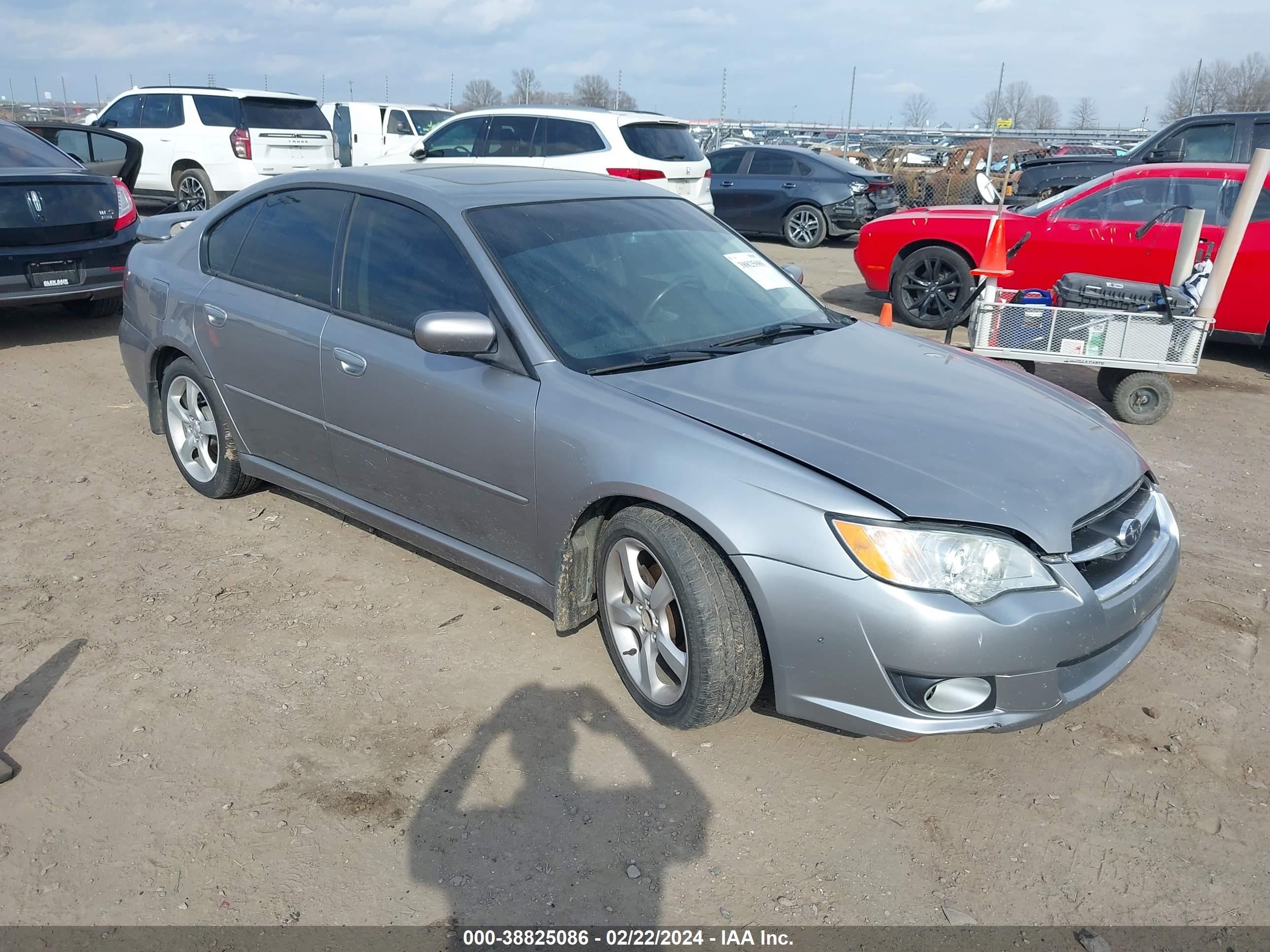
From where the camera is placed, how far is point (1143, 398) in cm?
652

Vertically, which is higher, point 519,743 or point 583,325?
point 583,325

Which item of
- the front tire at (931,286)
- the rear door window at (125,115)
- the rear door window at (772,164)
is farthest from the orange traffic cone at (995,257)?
the rear door window at (125,115)

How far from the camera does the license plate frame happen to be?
24.1ft

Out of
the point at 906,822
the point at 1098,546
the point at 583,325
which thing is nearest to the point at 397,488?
the point at 583,325

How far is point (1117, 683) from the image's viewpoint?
3414 mm

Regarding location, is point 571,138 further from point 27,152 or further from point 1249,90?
point 1249,90

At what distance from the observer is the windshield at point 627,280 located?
338 centimetres

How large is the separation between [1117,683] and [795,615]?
4.84ft

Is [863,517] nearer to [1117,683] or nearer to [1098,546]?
[1098,546]

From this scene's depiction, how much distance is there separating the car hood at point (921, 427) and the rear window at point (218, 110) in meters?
12.3

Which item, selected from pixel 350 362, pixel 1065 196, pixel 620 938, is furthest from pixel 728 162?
pixel 620 938

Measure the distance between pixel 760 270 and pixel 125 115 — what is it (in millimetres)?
13451

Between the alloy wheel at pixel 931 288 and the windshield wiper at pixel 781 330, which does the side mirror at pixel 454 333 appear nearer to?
the windshield wiper at pixel 781 330

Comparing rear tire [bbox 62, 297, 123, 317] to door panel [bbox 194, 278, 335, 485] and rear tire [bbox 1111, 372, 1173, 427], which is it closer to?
door panel [bbox 194, 278, 335, 485]
